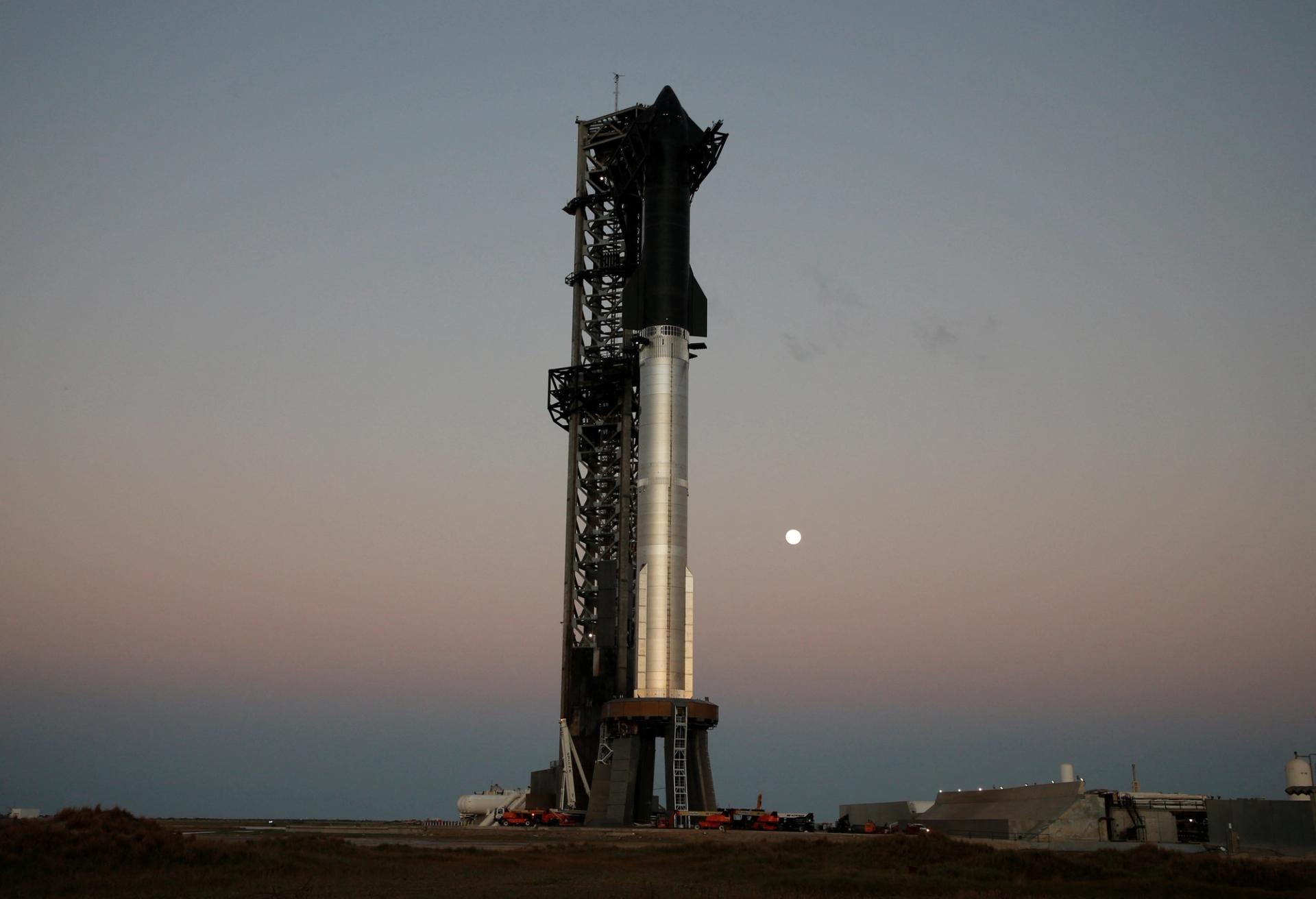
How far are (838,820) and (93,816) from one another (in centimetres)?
4282

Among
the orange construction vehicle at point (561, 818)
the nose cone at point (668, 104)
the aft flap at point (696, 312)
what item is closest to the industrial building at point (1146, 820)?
the orange construction vehicle at point (561, 818)

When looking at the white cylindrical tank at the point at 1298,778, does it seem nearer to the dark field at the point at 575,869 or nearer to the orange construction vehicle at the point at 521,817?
the dark field at the point at 575,869

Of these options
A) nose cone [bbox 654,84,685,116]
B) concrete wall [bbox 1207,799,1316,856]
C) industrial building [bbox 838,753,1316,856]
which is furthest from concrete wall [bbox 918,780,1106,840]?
nose cone [bbox 654,84,685,116]

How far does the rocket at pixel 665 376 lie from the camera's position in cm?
7025

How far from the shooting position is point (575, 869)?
141ft

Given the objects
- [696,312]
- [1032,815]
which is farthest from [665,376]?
[1032,815]

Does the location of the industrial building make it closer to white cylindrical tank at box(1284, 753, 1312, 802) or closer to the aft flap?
white cylindrical tank at box(1284, 753, 1312, 802)

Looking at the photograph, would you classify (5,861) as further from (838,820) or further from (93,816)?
(838,820)

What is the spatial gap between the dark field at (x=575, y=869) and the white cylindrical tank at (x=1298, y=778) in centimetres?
1722

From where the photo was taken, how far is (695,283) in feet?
254

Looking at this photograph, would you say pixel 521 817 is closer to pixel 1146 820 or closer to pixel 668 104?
pixel 1146 820

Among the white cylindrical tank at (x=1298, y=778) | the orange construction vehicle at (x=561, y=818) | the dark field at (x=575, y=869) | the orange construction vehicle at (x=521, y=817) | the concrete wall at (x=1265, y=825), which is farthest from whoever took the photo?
the orange construction vehicle at (x=521, y=817)

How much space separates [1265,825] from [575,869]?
105ft

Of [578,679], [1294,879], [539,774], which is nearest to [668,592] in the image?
[578,679]
